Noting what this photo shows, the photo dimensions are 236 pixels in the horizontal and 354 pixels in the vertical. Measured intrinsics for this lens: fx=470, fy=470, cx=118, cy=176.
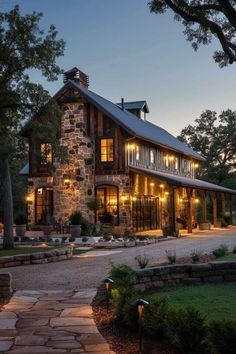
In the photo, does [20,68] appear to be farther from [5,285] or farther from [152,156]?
[152,156]

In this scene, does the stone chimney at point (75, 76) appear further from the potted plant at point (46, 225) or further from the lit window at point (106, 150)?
the potted plant at point (46, 225)

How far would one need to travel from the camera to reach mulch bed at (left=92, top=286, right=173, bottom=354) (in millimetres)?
5617

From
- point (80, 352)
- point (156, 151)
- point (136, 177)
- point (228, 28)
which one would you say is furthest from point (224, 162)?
point (80, 352)

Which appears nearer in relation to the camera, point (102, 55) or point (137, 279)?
point (137, 279)

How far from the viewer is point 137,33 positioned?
1455cm

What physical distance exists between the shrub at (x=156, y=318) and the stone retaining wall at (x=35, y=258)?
25.7 ft

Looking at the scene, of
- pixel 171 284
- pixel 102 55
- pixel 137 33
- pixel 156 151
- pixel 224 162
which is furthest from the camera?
pixel 224 162

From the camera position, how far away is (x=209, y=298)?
27.1 ft

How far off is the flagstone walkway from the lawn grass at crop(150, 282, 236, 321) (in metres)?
1.18

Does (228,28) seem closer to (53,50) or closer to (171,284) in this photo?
(171,284)

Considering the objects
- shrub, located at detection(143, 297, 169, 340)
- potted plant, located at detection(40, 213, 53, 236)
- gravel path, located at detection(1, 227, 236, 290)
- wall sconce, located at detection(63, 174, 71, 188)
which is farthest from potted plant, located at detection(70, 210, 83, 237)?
shrub, located at detection(143, 297, 169, 340)

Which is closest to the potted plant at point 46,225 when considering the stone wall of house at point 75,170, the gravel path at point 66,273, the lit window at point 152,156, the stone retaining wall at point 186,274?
the stone wall of house at point 75,170

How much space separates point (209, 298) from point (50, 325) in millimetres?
3044

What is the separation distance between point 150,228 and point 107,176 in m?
4.91
